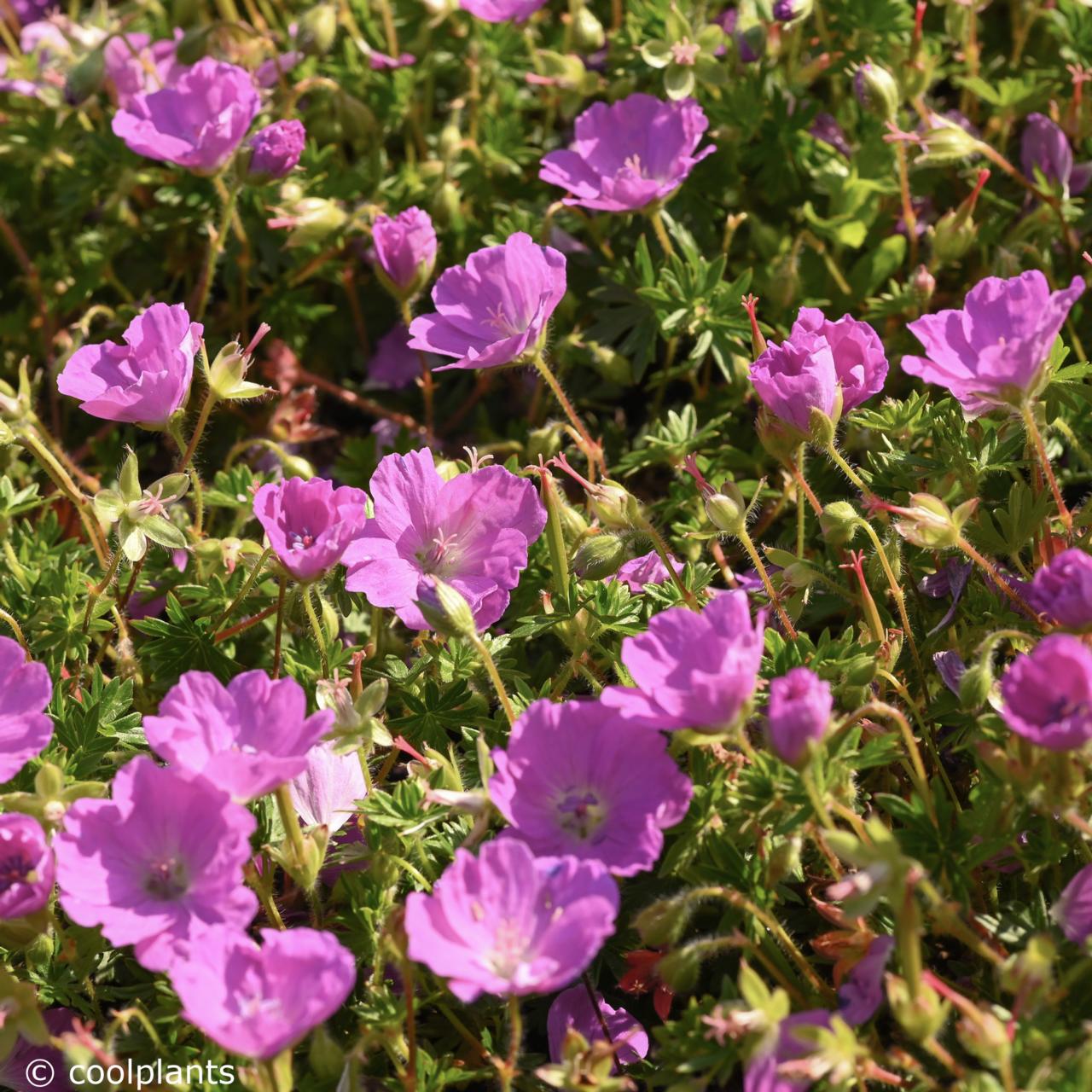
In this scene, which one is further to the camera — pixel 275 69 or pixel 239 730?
pixel 275 69

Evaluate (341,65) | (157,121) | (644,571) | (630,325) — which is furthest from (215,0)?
(644,571)

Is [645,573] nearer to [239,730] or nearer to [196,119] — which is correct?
[239,730]

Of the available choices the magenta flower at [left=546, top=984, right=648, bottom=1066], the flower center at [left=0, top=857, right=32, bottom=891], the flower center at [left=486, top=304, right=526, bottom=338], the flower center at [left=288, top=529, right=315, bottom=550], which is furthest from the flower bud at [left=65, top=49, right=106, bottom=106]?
the magenta flower at [left=546, top=984, right=648, bottom=1066]

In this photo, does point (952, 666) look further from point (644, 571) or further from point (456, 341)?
point (456, 341)

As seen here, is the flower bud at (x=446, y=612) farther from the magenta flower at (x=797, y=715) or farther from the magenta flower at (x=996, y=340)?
the magenta flower at (x=996, y=340)

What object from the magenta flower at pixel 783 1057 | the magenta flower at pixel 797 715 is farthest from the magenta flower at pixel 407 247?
the magenta flower at pixel 783 1057

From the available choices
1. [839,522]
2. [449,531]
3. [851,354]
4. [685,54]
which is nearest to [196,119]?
[685,54]
